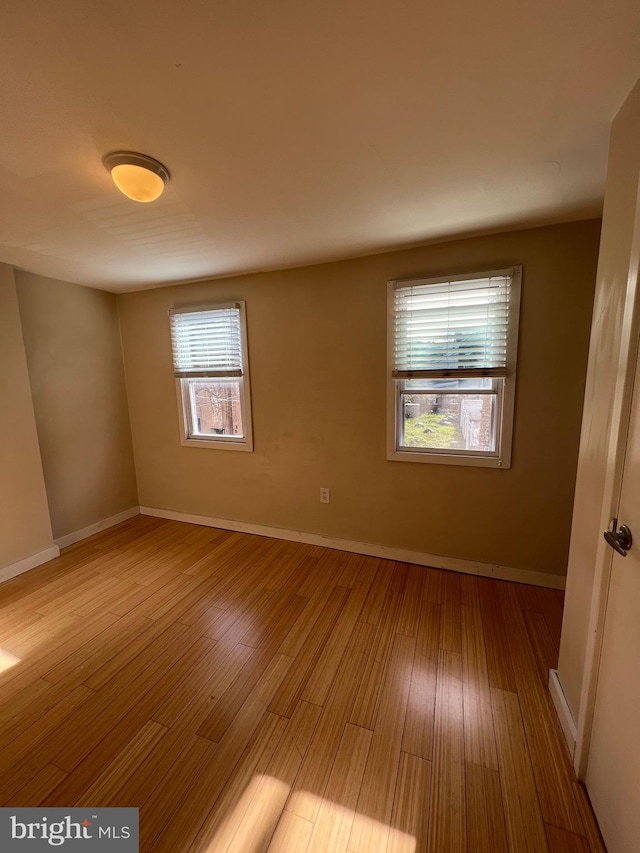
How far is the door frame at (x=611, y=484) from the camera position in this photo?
962 millimetres

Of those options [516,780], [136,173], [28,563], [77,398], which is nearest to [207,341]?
[77,398]

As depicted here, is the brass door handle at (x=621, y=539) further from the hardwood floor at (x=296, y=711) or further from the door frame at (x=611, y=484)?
the hardwood floor at (x=296, y=711)

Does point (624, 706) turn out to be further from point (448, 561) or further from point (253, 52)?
point (253, 52)

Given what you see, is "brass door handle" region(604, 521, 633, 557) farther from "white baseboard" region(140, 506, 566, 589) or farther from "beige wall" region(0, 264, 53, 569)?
"beige wall" region(0, 264, 53, 569)

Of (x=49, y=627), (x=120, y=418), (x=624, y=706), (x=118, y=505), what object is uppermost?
(x=120, y=418)

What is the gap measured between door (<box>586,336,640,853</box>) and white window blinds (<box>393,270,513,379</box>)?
1273 mm

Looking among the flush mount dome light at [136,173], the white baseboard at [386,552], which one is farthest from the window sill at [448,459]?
the flush mount dome light at [136,173]

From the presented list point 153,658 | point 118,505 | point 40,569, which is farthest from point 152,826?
point 118,505

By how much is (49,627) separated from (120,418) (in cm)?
198

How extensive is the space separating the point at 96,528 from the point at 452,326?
3.63m

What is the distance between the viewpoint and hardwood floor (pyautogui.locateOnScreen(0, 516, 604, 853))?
3.56ft

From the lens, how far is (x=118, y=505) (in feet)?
11.2

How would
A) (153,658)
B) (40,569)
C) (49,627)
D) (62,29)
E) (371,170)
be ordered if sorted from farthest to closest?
(40,569)
(49,627)
(153,658)
(371,170)
(62,29)

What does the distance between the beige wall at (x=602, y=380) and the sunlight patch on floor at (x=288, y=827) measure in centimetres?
86
